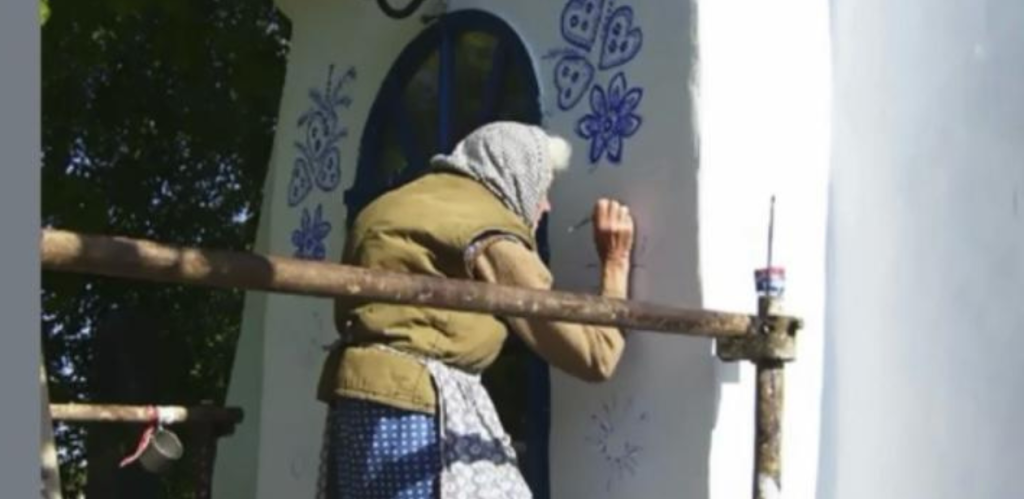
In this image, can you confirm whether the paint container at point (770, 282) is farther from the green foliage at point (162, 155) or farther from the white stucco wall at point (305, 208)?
the green foliage at point (162, 155)

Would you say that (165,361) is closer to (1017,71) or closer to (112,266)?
(1017,71)

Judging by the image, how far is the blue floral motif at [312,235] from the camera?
14.4 feet

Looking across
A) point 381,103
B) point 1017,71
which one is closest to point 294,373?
point 381,103

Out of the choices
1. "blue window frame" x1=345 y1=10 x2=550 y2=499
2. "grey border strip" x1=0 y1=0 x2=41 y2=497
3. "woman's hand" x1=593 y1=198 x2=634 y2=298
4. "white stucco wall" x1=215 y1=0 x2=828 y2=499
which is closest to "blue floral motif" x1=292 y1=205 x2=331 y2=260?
"blue window frame" x1=345 y1=10 x2=550 y2=499

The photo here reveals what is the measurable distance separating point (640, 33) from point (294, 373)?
58.0 inches

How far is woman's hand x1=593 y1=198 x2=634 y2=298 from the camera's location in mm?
3295

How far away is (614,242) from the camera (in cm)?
331

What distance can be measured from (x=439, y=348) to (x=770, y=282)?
0.63 meters

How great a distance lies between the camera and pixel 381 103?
4137 mm

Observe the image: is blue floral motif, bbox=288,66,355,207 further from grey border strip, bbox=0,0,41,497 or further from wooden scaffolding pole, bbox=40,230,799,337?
grey border strip, bbox=0,0,41,497

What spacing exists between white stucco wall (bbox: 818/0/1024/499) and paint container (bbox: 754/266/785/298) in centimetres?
32

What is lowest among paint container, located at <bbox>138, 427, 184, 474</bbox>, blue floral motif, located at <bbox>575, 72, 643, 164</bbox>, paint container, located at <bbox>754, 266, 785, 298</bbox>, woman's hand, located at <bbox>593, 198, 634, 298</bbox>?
paint container, located at <bbox>138, 427, 184, 474</bbox>

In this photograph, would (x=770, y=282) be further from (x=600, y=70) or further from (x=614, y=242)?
(x=600, y=70)

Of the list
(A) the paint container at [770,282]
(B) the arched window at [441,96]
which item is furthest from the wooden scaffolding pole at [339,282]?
(B) the arched window at [441,96]
